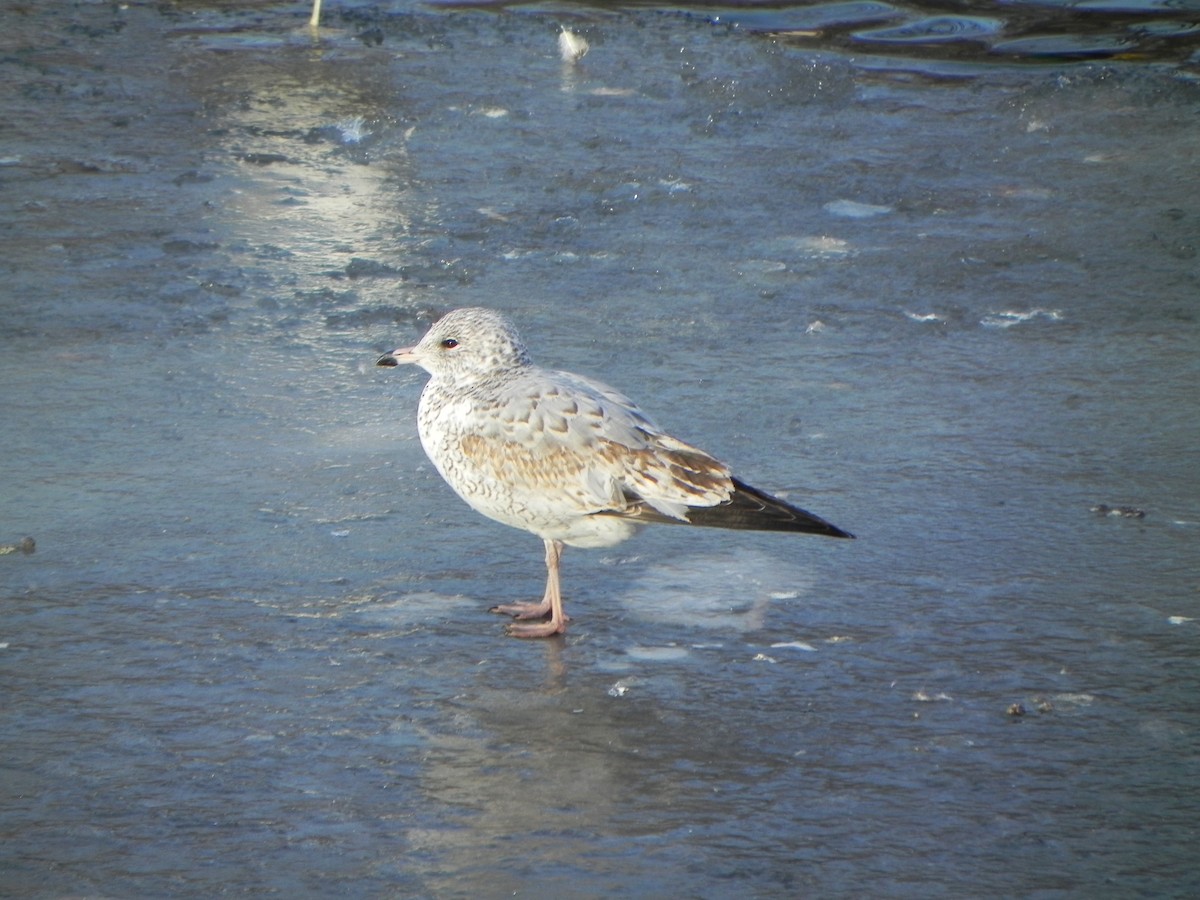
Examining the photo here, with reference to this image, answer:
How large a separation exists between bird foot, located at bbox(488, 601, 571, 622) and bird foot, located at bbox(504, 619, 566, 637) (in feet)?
0.21

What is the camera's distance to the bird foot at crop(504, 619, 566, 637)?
4570 millimetres

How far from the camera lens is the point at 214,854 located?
11.7ft

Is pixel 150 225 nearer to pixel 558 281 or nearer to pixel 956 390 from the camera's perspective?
pixel 558 281

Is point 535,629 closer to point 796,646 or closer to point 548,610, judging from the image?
point 548,610

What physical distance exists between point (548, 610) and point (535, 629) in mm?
164

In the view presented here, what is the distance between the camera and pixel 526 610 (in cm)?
471

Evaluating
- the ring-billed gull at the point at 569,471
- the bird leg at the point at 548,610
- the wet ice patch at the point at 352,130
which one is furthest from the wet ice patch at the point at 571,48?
the bird leg at the point at 548,610

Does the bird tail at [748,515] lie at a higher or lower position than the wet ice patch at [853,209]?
lower

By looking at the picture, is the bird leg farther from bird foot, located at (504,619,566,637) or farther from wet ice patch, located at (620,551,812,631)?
wet ice patch, located at (620,551,812,631)

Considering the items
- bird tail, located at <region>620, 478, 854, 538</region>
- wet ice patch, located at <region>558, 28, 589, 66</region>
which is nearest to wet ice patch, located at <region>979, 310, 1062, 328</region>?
bird tail, located at <region>620, 478, 854, 538</region>

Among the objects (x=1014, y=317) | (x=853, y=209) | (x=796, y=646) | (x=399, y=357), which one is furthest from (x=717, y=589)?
(x=853, y=209)

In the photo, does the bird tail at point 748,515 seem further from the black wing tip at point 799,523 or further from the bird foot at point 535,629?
the bird foot at point 535,629

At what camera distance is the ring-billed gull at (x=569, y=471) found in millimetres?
4609

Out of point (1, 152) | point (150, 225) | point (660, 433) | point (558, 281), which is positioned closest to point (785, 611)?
point (660, 433)
